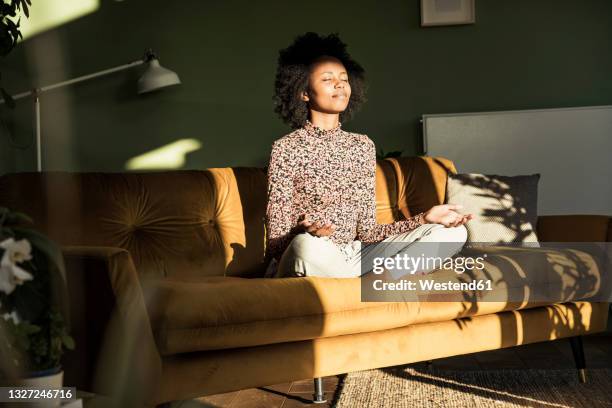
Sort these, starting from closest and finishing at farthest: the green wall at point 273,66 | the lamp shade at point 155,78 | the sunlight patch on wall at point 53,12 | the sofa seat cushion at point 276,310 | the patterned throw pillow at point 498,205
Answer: the sofa seat cushion at point 276,310 < the patterned throw pillow at point 498,205 < the lamp shade at point 155,78 < the sunlight patch on wall at point 53,12 < the green wall at point 273,66

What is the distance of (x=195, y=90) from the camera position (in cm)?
393

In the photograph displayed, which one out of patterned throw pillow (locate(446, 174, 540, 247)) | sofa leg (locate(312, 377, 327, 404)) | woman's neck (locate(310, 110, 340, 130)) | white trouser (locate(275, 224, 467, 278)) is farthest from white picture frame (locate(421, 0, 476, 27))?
sofa leg (locate(312, 377, 327, 404))

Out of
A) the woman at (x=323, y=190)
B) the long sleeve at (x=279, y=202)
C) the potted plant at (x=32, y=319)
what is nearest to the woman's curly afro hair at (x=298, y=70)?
the woman at (x=323, y=190)

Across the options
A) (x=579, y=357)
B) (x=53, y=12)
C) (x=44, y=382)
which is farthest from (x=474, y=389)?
(x=53, y=12)

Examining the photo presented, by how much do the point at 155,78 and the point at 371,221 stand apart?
1510 mm

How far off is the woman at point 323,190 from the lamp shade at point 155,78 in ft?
3.04

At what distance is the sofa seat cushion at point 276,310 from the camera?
1822mm

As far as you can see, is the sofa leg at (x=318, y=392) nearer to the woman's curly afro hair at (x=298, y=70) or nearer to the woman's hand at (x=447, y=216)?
the woman's hand at (x=447, y=216)

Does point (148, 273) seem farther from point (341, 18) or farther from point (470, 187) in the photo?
point (341, 18)

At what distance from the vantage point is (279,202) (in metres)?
2.44

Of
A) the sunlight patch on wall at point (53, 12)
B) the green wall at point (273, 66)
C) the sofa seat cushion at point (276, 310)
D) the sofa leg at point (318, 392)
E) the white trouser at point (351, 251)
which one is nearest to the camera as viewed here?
the sofa seat cushion at point (276, 310)

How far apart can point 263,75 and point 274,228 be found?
171 cm

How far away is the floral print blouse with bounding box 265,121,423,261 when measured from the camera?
2439mm

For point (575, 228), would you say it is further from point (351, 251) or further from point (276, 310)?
point (276, 310)
